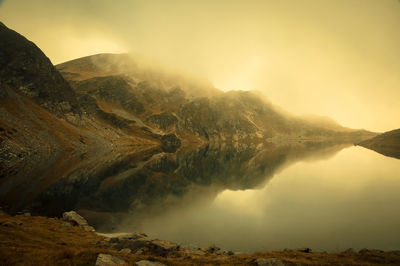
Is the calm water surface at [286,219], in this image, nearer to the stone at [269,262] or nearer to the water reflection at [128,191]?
the water reflection at [128,191]

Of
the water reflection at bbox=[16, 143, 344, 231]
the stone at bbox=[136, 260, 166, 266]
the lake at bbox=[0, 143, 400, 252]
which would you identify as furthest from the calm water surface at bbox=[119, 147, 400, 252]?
the stone at bbox=[136, 260, 166, 266]

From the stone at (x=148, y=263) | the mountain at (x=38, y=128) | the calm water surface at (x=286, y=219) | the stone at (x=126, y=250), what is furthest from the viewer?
the mountain at (x=38, y=128)

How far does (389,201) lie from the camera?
130 feet

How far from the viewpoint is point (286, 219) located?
33.5m

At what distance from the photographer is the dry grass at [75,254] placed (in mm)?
12711

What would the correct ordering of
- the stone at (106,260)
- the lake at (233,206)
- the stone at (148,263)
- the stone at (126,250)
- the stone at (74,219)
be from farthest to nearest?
the stone at (74,219) < the lake at (233,206) < the stone at (126,250) < the stone at (148,263) < the stone at (106,260)

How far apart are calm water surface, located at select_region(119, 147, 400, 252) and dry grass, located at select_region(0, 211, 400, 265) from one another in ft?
21.1

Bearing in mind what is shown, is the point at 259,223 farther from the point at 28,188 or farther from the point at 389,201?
the point at 28,188

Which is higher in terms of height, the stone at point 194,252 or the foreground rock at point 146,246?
the foreground rock at point 146,246

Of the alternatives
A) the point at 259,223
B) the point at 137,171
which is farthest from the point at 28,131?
the point at 259,223

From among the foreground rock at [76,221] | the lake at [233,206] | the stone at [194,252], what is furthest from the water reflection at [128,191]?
the stone at [194,252]

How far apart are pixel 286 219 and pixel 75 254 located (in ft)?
98.1

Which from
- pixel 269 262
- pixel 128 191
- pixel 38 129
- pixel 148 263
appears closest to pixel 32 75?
pixel 38 129

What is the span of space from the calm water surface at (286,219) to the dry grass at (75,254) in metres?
6.43
